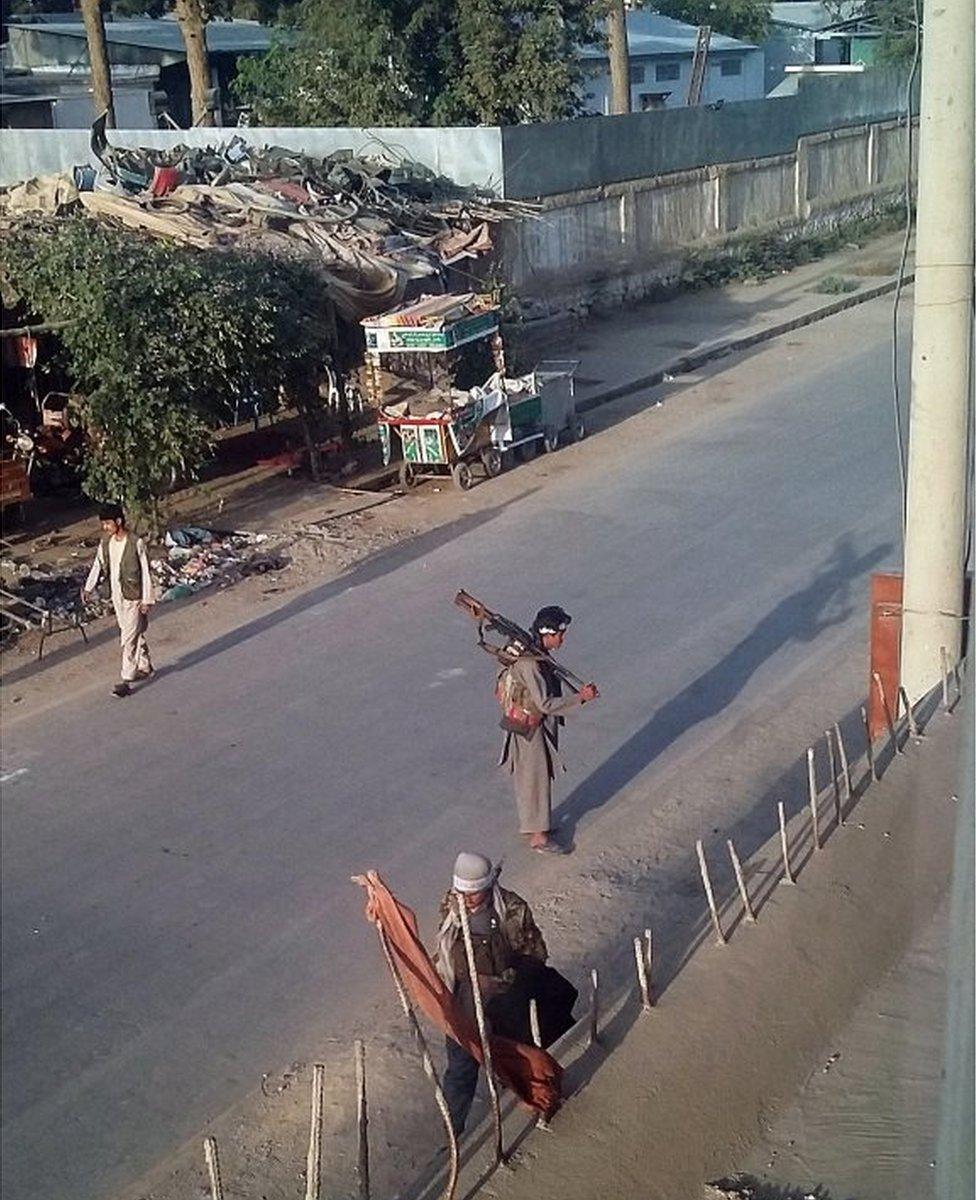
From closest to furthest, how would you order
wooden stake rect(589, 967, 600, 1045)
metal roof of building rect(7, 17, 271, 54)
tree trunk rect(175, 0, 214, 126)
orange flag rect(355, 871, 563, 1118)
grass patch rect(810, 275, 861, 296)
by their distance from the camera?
orange flag rect(355, 871, 563, 1118)
wooden stake rect(589, 967, 600, 1045)
grass patch rect(810, 275, 861, 296)
tree trunk rect(175, 0, 214, 126)
metal roof of building rect(7, 17, 271, 54)

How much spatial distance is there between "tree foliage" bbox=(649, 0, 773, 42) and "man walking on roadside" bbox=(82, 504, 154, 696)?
40.6 m

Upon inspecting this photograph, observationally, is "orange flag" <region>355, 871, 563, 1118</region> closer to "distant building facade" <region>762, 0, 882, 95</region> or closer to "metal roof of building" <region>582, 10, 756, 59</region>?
"metal roof of building" <region>582, 10, 756, 59</region>

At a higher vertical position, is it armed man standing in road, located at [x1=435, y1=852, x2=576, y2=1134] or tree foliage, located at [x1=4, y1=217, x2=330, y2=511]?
tree foliage, located at [x1=4, y1=217, x2=330, y2=511]

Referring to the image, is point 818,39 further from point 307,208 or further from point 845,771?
point 845,771

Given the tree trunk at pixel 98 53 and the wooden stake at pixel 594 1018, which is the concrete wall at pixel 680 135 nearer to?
the tree trunk at pixel 98 53

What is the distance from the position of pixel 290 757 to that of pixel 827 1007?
420cm

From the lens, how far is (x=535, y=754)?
7.84 metres

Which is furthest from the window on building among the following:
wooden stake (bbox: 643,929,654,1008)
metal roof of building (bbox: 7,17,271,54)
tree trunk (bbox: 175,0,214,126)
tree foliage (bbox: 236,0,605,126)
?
wooden stake (bbox: 643,929,654,1008)

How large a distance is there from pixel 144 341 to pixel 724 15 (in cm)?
3868

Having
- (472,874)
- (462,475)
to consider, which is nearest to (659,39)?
(462,475)

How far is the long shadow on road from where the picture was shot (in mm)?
8844

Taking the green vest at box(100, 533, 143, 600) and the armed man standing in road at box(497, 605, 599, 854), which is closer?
the armed man standing in road at box(497, 605, 599, 854)

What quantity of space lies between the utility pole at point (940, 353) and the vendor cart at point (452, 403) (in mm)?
6956

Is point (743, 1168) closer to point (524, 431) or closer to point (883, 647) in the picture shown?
point (883, 647)
